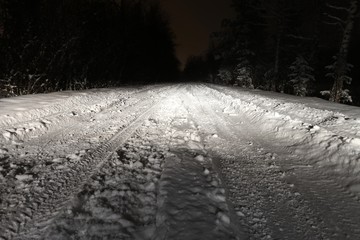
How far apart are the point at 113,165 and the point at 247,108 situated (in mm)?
6008

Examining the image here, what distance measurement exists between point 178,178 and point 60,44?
1180cm

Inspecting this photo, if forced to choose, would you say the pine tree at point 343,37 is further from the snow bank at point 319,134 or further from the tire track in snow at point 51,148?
the tire track in snow at point 51,148

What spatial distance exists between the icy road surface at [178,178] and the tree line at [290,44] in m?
9.22

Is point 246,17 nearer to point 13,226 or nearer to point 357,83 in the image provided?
point 357,83

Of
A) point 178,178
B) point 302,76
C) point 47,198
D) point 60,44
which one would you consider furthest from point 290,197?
point 302,76

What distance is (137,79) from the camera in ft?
109

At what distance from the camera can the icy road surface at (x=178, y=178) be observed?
8.72 ft

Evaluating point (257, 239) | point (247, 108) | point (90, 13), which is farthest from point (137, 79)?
point (257, 239)

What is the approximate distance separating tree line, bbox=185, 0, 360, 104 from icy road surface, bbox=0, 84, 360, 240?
922 centimetres

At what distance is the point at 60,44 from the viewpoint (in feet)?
43.1

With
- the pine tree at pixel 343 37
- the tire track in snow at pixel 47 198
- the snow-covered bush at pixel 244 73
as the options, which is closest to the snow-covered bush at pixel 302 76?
the snow-covered bush at pixel 244 73

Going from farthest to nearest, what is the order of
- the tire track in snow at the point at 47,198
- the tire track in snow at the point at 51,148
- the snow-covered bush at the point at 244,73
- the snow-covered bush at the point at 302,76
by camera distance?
the snow-covered bush at the point at 244,73 < the snow-covered bush at the point at 302,76 < the tire track in snow at the point at 51,148 < the tire track in snow at the point at 47,198

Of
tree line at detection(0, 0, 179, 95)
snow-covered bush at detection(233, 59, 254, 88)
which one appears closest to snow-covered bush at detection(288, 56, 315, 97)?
snow-covered bush at detection(233, 59, 254, 88)

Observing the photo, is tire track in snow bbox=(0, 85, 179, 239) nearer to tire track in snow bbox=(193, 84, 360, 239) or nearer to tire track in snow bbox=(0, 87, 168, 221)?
tire track in snow bbox=(0, 87, 168, 221)
